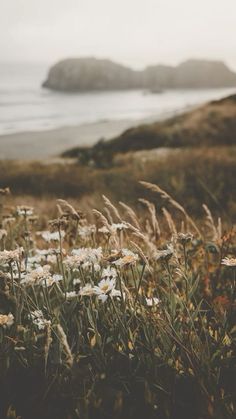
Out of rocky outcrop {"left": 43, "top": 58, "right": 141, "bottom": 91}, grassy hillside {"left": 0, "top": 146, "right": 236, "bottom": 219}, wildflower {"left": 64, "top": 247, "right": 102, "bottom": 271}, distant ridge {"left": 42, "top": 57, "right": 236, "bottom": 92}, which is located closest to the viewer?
wildflower {"left": 64, "top": 247, "right": 102, "bottom": 271}

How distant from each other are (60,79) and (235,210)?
61031mm

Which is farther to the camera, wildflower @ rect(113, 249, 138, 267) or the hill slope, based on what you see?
the hill slope

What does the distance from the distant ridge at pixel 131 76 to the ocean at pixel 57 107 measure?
4.12m

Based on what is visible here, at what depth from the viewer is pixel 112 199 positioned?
8.48 m

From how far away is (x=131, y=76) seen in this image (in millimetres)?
71000

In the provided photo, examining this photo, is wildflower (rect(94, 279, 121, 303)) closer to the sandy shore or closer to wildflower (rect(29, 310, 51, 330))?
wildflower (rect(29, 310, 51, 330))

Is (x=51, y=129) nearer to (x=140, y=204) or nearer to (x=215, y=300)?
(x=140, y=204)

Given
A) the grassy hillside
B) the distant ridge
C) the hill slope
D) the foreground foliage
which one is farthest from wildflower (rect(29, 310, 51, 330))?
the distant ridge

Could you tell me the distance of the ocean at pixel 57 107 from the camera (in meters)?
31.8

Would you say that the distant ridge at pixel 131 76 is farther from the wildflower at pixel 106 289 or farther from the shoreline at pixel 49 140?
the wildflower at pixel 106 289

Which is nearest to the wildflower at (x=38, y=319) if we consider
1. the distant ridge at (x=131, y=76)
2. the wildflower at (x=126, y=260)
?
the wildflower at (x=126, y=260)

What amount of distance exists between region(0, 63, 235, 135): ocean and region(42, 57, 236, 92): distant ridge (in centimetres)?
412

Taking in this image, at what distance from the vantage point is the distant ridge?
215 ft

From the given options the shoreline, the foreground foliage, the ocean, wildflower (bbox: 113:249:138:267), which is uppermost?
wildflower (bbox: 113:249:138:267)
